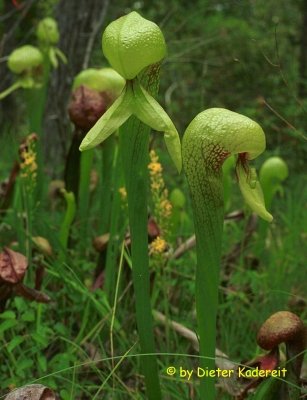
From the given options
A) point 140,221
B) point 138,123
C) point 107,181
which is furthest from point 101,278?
point 138,123

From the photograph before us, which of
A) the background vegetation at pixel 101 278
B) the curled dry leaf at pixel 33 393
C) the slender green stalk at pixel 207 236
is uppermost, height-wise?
the slender green stalk at pixel 207 236

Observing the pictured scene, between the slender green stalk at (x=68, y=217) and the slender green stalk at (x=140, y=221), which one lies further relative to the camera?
the slender green stalk at (x=68, y=217)

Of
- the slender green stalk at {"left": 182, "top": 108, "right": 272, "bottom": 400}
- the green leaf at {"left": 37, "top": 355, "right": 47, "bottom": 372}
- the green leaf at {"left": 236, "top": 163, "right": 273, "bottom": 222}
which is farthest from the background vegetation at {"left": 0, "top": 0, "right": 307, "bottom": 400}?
the green leaf at {"left": 236, "top": 163, "right": 273, "bottom": 222}

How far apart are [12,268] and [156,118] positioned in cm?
62

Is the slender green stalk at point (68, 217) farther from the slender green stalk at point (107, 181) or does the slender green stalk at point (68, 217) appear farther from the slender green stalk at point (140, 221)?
the slender green stalk at point (140, 221)

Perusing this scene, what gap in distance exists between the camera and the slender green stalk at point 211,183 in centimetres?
108

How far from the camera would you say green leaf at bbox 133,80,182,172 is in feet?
3.61

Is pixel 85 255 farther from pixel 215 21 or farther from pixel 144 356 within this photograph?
pixel 215 21

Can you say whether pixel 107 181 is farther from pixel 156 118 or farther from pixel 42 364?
pixel 156 118

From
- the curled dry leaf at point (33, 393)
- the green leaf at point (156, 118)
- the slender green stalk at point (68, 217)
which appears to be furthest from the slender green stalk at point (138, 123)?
the slender green stalk at point (68, 217)

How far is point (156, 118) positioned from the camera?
3.64 ft

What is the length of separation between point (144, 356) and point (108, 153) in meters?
1.09

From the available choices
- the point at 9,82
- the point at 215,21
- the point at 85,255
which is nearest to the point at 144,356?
the point at 85,255

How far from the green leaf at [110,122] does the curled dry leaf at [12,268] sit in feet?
1.69
